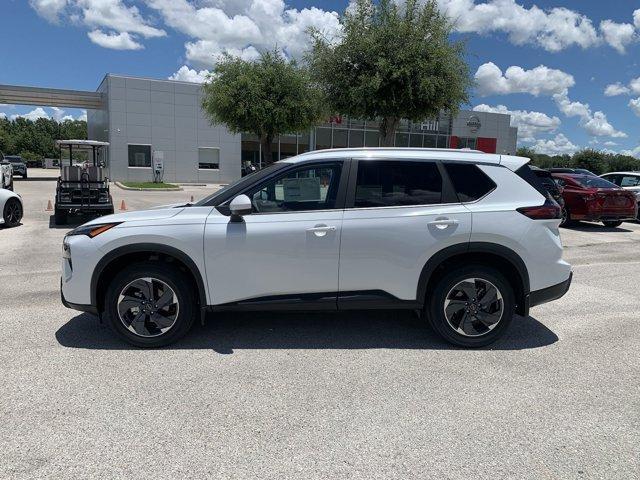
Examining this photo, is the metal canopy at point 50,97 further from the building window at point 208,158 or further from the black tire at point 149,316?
the black tire at point 149,316

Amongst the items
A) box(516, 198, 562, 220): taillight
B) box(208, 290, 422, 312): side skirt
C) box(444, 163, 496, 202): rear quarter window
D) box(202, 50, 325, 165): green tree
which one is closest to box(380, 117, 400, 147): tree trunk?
box(202, 50, 325, 165): green tree

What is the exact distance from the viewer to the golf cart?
40.3 ft

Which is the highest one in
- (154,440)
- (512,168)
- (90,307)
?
(512,168)

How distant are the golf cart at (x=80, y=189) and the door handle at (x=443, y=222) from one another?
10502 millimetres

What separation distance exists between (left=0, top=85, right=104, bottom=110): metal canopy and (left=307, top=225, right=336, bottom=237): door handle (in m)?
36.2

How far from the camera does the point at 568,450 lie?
295 centimetres

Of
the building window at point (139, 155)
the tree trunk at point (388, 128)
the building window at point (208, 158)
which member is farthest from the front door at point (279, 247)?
the building window at point (208, 158)

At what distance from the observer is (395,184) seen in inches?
175

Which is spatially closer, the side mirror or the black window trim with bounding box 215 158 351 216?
the side mirror

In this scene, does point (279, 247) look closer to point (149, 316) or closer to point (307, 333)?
point (307, 333)

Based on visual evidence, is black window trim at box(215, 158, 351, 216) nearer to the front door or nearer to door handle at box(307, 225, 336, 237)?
the front door

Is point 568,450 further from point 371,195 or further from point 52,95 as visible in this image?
point 52,95

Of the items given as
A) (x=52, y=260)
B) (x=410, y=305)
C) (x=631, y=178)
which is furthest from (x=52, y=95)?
(x=410, y=305)

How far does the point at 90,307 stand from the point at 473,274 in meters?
3.37
